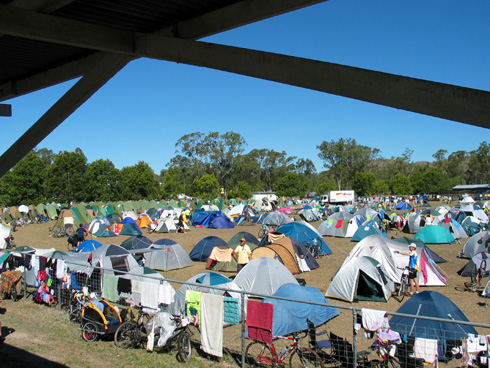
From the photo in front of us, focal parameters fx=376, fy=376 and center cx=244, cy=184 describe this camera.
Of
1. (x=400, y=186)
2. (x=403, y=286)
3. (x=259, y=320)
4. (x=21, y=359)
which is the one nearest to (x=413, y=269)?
(x=403, y=286)

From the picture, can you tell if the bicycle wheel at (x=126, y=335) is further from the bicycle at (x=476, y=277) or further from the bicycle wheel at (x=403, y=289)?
the bicycle at (x=476, y=277)

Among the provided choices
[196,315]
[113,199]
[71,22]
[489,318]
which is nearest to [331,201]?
[113,199]

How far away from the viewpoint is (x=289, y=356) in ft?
20.7

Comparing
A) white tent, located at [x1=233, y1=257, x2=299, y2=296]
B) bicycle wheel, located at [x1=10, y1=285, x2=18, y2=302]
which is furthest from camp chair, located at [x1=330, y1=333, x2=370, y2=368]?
bicycle wheel, located at [x1=10, y1=285, x2=18, y2=302]

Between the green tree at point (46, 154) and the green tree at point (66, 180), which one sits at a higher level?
the green tree at point (46, 154)

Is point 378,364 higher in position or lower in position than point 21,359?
higher

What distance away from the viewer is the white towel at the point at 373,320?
17.6ft

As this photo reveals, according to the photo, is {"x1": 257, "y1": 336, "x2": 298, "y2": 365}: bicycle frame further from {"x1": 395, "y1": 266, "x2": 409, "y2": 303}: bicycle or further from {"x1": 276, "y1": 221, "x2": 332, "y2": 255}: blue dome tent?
{"x1": 276, "y1": 221, "x2": 332, "y2": 255}: blue dome tent

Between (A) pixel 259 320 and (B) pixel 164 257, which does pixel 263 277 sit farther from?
(B) pixel 164 257

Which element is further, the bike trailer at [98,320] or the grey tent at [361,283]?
the grey tent at [361,283]

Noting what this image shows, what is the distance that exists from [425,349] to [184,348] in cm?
384

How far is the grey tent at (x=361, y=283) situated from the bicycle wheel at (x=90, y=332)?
6.17 meters

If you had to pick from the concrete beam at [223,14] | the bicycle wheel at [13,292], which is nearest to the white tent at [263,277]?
the bicycle wheel at [13,292]

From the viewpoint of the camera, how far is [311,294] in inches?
329
